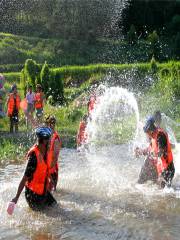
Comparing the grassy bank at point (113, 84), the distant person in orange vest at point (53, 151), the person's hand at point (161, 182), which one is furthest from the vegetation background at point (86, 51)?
the person's hand at point (161, 182)

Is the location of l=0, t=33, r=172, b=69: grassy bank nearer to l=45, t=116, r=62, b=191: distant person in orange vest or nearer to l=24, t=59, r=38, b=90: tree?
l=24, t=59, r=38, b=90: tree

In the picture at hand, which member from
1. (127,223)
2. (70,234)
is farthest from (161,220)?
(70,234)

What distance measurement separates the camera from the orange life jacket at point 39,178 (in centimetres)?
737

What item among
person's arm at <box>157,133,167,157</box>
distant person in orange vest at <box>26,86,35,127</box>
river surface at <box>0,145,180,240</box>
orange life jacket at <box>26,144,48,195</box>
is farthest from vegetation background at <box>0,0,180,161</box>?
orange life jacket at <box>26,144,48,195</box>

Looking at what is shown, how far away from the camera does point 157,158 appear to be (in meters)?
9.20

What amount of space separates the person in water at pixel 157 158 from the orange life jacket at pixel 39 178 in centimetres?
227

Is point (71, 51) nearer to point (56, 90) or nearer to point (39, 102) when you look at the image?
point (56, 90)

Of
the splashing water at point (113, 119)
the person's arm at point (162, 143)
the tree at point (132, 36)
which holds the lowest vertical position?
the splashing water at point (113, 119)

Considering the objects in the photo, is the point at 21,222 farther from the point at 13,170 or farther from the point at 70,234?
the point at 13,170

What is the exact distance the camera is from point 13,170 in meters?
11.7

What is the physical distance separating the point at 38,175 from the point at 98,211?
126cm

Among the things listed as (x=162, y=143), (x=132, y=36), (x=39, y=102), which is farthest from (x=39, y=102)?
(x=132, y=36)

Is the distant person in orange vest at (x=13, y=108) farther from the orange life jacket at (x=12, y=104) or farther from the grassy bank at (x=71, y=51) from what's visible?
the grassy bank at (x=71, y=51)

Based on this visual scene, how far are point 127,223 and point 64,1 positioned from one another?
1904 inches
